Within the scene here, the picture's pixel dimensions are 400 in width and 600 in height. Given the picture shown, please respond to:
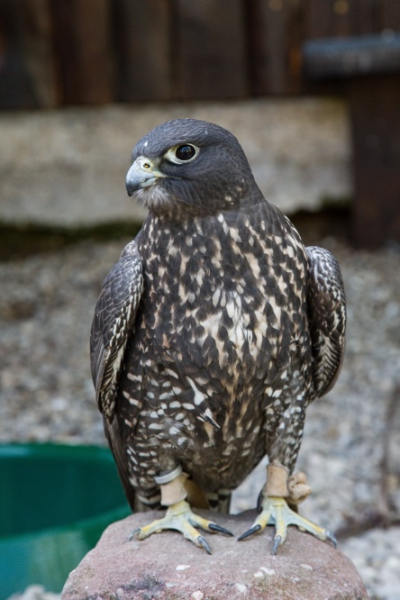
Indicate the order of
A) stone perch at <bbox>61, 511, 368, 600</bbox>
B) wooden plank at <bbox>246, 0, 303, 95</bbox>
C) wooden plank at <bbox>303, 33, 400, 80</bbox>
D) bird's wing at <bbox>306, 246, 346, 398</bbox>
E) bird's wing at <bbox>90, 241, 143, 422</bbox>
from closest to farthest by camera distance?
stone perch at <bbox>61, 511, 368, 600</bbox> → bird's wing at <bbox>90, 241, 143, 422</bbox> → bird's wing at <bbox>306, 246, 346, 398</bbox> → wooden plank at <bbox>303, 33, 400, 80</bbox> → wooden plank at <bbox>246, 0, 303, 95</bbox>

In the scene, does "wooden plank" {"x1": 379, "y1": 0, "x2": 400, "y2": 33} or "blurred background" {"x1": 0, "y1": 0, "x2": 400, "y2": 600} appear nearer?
"blurred background" {"x1": 0, "y1": 0, "x2": 400, "y2": 600}

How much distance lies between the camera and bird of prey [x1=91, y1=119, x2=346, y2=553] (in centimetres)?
245

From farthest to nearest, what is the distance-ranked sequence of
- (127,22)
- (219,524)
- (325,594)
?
(127,22)
(219,524)
(325,594)

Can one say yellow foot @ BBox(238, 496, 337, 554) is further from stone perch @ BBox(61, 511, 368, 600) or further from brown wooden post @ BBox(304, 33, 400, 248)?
brown wooden post @ BBox(304, 33, 400, 248)

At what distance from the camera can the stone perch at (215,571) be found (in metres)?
2.36

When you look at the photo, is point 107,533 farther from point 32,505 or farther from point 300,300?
point 32,505

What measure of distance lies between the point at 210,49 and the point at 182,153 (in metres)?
3.51

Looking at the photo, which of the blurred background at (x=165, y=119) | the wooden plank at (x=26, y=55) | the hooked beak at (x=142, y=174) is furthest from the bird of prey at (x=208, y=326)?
the wooden plank at (x=26, y=55)

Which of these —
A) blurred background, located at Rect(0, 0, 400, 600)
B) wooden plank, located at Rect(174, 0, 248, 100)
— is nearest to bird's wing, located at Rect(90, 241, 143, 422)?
blurred background, located at Rect(0, 0, 400, 600)

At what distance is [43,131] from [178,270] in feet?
12.4

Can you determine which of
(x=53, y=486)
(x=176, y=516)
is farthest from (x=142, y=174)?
(x=53, y=486)

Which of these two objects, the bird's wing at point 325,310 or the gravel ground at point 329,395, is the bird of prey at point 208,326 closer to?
the bird's wing at point 325,310

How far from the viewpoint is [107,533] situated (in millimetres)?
2795

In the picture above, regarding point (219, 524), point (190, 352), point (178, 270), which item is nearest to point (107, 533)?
point (219, 524)
